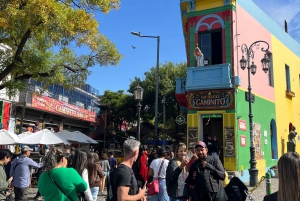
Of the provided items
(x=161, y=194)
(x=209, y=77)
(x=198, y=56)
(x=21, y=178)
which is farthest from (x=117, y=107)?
(x=161, y=194)

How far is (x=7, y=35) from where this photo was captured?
1009 centimetres

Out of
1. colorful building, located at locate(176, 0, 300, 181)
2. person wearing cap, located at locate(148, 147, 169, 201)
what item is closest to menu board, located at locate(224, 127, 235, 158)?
colorful building, located at locate(176, 0, 300, 181)

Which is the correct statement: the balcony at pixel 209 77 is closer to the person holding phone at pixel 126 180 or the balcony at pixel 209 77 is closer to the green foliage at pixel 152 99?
the person holding phone at pixel 126 180

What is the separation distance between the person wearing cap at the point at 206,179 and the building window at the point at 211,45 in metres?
10.5

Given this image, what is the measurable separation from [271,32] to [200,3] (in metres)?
7.06

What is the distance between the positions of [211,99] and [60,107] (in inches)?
562

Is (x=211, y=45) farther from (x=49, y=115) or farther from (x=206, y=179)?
(x=49, y=115)

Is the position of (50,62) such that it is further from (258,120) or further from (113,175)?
(258,120)

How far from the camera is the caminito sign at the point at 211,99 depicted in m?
13.6

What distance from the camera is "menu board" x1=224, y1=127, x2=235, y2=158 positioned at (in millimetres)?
13445

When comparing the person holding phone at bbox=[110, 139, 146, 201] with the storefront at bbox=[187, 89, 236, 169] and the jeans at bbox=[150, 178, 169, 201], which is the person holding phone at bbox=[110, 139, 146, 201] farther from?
the storefront at bbox=[187, 89, 236, 169]

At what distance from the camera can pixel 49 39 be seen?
9.66 metres

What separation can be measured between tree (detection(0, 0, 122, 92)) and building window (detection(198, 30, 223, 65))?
16.3 ft

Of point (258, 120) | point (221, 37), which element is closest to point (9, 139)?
point (221, 37)
